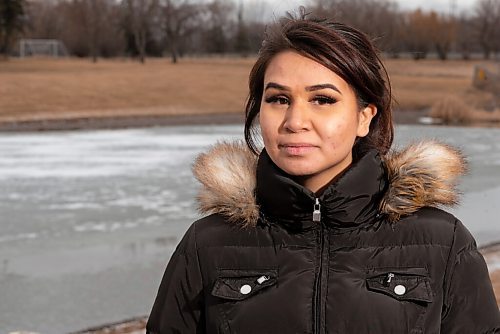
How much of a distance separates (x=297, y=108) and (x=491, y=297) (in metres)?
0.64

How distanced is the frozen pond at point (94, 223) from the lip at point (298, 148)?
0.61 m

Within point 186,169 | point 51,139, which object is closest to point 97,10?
point 51,139

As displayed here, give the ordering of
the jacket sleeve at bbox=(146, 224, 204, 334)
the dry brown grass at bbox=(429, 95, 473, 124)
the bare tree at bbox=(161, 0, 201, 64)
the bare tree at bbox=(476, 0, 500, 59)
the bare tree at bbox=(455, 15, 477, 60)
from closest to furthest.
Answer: the jacket sleeve at bbox=(146, 224, 204, 334) < the dry brown grass at bbox=(429, 95, 473, 124) < the bare tree at bbox=(161, 0, 201, 64) < the bare tree at bbox=(476, 0, 500, 59) < the bare tree at bbox=(455, 15, 477, 60)

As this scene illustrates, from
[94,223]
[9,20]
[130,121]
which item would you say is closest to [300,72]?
[94,223]

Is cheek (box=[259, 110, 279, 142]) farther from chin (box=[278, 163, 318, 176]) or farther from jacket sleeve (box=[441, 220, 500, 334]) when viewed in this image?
jacket sleeve (box=[441, 220, 500, 334])

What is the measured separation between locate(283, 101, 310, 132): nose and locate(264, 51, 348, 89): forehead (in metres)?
0.06

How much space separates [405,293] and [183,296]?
0.52 meters

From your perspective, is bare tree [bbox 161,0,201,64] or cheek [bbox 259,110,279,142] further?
bare tree [bbox 161,0,201,64]

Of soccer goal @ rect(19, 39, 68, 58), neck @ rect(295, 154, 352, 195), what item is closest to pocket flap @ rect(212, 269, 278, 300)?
neck @ rect(295, 154, 352, 195)

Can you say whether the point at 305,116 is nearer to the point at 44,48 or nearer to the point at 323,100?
the point at 323,100

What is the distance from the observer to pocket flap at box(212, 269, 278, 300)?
184cm

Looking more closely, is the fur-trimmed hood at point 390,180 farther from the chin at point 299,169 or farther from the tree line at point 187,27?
the tree line at point 187,27

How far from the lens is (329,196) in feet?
6.01

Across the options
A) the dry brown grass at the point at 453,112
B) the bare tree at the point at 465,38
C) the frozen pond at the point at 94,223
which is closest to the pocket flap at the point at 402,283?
the frozen pond at the point at 94,223
